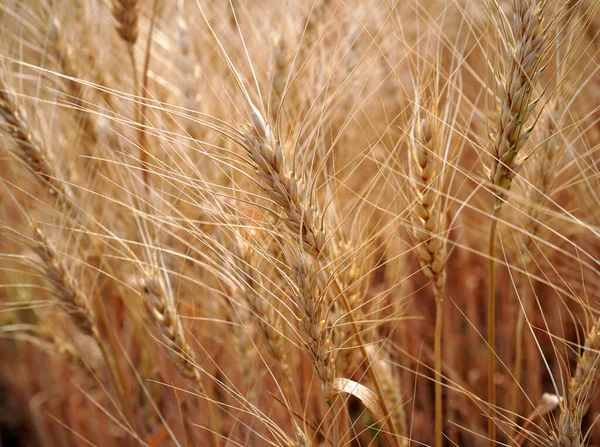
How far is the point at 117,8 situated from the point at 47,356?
1.29m

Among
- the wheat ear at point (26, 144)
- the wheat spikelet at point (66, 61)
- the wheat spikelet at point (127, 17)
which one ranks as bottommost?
the wheat ear at point (26, 144)

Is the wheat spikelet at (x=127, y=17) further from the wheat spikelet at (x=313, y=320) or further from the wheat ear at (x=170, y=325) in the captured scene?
the wheat spikelet at (x=313, y=320)

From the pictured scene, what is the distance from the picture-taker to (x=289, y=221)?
75cm


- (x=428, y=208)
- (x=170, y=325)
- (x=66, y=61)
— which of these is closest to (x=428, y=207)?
(x=428, y=208)

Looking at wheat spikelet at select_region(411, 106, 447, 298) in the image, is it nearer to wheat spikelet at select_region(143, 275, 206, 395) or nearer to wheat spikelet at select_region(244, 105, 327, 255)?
wheat spikelet at select_region(244, 105, 327, 255)

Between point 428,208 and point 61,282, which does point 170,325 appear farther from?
point 428,208

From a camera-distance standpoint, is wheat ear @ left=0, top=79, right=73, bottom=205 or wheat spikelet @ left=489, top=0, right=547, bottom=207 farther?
wheat ear @ left=0, top=79, right=73, bottom=205

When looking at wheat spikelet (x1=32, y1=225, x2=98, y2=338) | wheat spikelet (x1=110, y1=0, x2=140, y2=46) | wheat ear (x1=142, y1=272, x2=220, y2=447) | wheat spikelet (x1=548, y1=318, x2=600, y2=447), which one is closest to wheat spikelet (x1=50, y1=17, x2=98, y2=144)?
wheat spikelet (x1=110, y1=0, x2=140, y2=46)

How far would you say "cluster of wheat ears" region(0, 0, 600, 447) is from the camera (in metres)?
0.78

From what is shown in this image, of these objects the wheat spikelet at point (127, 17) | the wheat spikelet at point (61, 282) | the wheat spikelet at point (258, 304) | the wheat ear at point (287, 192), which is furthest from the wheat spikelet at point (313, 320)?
the wheat spikelet at point (127, 17)

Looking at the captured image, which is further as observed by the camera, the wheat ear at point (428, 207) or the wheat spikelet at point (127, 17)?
the wheat spikelet at point (127, 17)

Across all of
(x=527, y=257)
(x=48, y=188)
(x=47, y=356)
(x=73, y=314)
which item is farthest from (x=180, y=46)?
(x=47, y=356)

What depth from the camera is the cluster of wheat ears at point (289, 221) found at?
776 mm

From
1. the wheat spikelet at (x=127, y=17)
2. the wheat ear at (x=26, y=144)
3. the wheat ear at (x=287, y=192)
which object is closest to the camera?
the wheat ear at (x=287, y=192)
